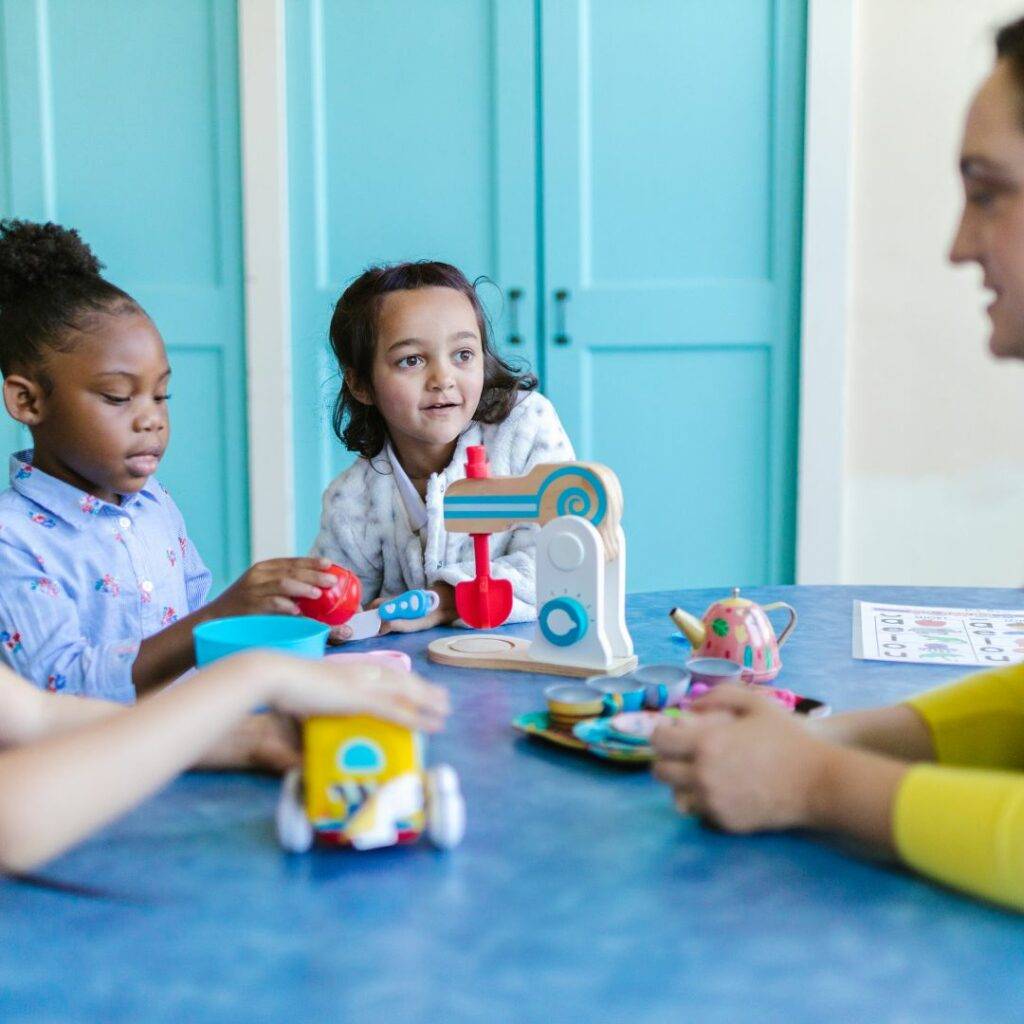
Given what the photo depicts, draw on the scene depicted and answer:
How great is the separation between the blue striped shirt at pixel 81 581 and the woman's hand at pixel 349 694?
57cm

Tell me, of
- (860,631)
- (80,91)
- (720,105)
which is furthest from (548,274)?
(860,631)

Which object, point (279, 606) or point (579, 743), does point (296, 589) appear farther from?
point (579, 743)

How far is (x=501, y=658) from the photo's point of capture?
1.16 m

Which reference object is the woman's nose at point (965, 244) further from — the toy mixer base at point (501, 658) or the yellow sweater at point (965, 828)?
the toy mixer base at point (501, 658)

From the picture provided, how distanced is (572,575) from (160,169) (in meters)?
2.26

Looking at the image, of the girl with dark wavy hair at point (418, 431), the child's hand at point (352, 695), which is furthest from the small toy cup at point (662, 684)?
the girl with dark wavy hair at point (418, 431)

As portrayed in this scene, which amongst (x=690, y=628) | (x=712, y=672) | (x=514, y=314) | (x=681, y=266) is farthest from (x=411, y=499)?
(x=681, y=266)

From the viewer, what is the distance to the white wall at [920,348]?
8.92 feet

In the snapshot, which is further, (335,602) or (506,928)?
(335,602)

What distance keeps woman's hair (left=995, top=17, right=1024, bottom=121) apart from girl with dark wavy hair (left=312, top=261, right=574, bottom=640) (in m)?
0.91

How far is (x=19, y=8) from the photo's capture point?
291cm

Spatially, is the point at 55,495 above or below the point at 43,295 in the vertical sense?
below

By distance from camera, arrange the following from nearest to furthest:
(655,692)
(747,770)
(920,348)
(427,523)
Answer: (747,770) → (655,692) → (427,523) → (920,348)

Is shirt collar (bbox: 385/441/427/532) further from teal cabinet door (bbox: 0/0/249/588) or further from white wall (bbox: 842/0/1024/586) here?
white wall (bbox: 842/0/1024/586)
